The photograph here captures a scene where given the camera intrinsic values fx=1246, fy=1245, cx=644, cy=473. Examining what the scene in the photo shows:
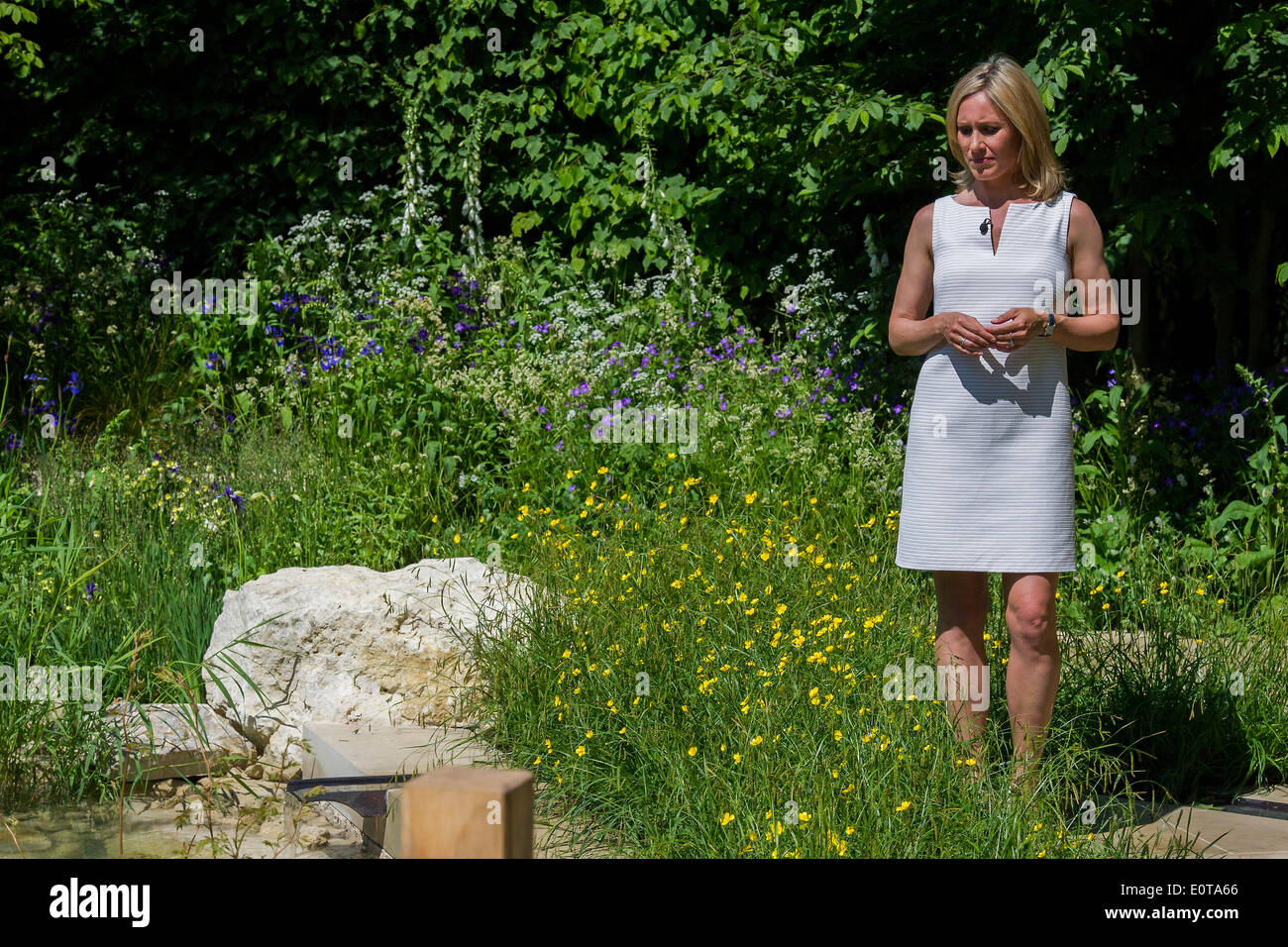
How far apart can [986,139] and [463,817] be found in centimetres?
225

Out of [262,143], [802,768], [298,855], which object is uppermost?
[262,143]

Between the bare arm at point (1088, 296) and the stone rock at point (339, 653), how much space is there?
2.06 metres

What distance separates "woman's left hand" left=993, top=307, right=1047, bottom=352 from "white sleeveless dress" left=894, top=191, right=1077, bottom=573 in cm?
10

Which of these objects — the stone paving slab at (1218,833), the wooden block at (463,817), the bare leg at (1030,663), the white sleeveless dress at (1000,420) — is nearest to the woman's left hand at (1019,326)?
the white sleeveless dress at (1000,420)

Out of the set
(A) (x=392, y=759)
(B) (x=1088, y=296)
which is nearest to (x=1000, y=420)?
(B) (x=1088, y=296)

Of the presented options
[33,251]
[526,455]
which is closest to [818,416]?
[526,455]

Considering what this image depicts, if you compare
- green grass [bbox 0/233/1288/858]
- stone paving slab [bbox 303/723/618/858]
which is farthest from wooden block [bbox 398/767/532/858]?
stone paving slab [bbox 303/723/618/858]

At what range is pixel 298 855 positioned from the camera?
11.6 feet

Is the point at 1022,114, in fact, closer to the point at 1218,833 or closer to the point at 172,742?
the point at 1218,833

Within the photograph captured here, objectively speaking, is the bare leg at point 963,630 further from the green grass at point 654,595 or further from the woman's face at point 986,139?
the woman's face at point 986,139

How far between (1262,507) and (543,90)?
15.0 ft

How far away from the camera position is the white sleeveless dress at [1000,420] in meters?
3.07
